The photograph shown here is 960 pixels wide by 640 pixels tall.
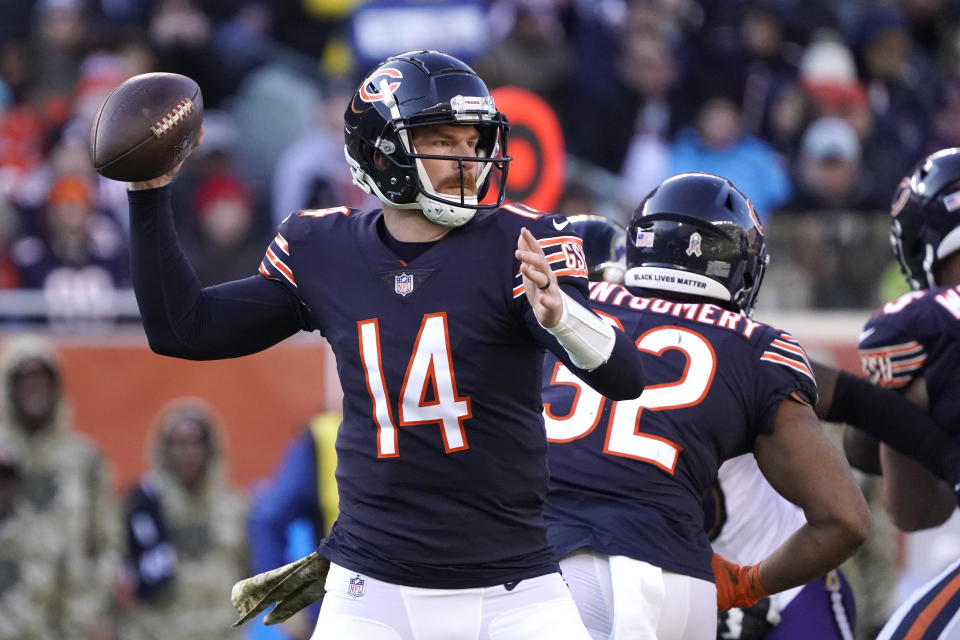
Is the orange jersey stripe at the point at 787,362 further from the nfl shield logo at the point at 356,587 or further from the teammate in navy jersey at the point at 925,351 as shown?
the nfl shield logo at the point at 356,587

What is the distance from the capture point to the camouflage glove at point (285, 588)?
3.86 metres

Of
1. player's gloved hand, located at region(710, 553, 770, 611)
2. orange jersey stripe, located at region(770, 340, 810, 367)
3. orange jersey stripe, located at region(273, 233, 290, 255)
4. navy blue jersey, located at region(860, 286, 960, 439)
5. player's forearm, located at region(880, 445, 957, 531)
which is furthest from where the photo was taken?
player's forearm, located at region(880, 445, 957, 531)

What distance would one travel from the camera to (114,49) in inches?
432

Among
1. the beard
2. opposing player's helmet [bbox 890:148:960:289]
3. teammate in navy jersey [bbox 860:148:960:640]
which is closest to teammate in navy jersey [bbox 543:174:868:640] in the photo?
teammate in navy jersey [bbox 860:148:960:640]

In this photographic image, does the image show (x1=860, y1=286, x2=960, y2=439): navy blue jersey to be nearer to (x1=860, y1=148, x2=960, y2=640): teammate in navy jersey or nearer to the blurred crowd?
(x1=860, y1=148, x2=960, y2=640): teammate in navy jersey

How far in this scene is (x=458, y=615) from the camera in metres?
3.54

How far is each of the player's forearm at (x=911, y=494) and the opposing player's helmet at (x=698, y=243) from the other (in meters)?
0.76

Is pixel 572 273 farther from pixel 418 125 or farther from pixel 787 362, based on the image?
pixel 787 362

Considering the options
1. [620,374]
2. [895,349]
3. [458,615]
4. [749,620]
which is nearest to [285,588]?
[458,615]

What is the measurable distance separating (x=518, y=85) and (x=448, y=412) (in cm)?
742

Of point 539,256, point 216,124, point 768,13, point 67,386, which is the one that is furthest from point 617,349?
point 768,13

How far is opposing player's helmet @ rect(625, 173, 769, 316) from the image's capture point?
437cm

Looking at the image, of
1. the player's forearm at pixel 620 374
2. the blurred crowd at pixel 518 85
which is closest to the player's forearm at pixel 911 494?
the player's forearm at pixel 620 374

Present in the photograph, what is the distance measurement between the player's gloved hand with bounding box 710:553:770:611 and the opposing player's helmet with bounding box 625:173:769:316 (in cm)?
76
